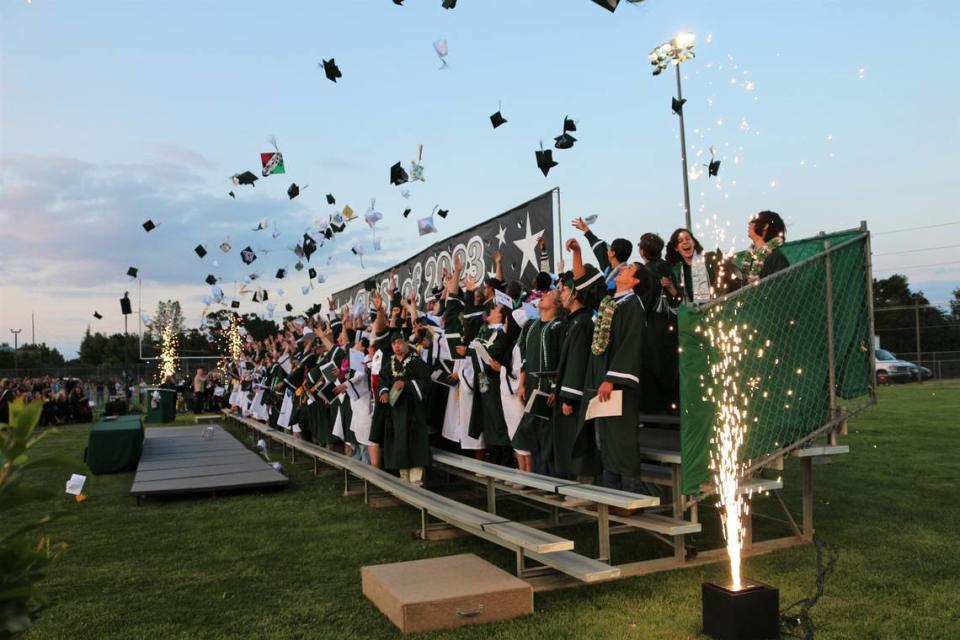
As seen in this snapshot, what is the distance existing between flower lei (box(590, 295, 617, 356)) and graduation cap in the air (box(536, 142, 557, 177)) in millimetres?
3370

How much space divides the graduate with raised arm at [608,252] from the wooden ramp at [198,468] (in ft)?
19.1

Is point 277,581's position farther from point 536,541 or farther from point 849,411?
point 849,411

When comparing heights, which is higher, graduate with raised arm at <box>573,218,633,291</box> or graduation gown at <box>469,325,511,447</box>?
graduate with raised arm at <box>573,218,633,291</box>

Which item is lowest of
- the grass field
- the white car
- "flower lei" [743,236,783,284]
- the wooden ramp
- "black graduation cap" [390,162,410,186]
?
the grass field

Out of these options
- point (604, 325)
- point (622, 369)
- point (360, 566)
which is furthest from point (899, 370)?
point (360, 566)

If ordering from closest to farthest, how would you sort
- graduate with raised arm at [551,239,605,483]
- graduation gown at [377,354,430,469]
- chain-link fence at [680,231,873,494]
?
chain-link fence at [680,231,873,494]
graduate with raised arm at [551,239,605,483]
graduation gown at [377,354,430,469]

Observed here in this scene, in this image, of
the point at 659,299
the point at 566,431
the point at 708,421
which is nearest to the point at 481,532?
the point at 566,431

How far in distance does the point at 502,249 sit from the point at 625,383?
5464 mm

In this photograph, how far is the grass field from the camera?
461cm

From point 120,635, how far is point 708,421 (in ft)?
13.6

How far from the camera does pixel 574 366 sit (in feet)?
20.6

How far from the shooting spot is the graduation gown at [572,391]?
621 cm

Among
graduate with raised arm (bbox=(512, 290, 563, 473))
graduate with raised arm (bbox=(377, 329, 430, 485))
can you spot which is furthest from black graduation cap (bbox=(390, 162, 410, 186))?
graduate with raised arm (bbox=(512, 290, 563, 473))

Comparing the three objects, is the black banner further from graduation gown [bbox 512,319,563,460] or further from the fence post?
the fence post
